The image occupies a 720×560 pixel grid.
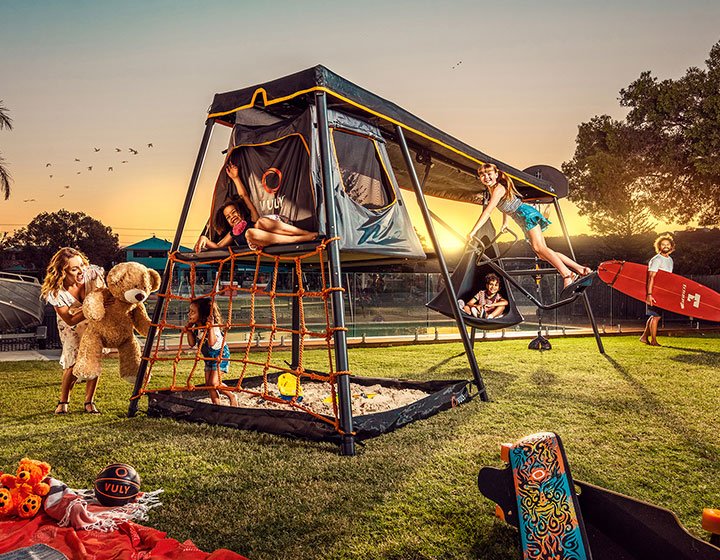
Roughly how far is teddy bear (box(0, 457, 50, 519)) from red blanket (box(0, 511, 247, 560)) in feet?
0.16

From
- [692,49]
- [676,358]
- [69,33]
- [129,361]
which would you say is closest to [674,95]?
[692,49]

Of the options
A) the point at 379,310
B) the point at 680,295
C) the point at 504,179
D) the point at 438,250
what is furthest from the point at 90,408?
the point at 680,295

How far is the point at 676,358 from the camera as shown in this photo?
8438 mm

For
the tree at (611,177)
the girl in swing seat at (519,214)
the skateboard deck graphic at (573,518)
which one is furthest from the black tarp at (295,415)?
the tree at (611,177)

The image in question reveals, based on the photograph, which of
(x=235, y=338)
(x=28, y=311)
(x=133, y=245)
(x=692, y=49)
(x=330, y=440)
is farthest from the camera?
(x=133, y=245)

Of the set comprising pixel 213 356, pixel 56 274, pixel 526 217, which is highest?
Answer: pixel 526 217

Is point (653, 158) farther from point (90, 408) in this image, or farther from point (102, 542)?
point (102, 542)

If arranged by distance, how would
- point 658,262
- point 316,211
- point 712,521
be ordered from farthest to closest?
point 658,262 → point 316,211 → point 712,521

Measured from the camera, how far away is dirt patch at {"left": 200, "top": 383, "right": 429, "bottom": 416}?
4.80 m

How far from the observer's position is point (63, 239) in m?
33.9

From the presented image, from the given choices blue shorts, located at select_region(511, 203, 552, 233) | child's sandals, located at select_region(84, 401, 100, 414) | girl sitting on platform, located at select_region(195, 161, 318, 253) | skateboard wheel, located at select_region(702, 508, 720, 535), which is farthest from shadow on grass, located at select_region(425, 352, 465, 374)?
skateboard wheel, located at select_region(702, 508, 720, 535)

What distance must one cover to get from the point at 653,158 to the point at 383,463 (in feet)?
65.6

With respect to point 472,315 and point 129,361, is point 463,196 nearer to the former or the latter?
point 472,315

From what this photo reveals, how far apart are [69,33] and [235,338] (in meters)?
5.81
